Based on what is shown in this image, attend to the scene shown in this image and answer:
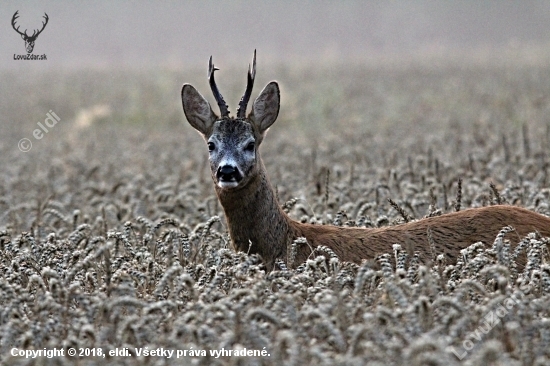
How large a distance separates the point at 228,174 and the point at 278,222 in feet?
1.75

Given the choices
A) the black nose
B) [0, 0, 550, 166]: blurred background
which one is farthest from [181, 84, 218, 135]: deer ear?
[0, 0, 550, 166]: blurred background

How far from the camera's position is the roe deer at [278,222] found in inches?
263

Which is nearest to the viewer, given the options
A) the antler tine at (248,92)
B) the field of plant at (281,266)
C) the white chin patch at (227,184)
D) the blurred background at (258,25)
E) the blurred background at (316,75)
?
the field of plant at (281,266)

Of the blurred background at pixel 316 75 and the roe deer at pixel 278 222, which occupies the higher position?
the blurred background at pixel 316 75

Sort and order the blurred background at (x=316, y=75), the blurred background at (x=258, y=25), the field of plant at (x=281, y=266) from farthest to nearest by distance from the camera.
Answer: the blurred background at (x=258, y=25) → the blurred background at (x=316, y=75) → the field of plant at (x=281, y=266)

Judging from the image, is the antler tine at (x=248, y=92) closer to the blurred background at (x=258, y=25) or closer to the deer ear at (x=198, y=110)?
the deer ear at (x=198, y=110)

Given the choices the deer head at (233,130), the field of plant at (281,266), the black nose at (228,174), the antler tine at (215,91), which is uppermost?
the antler tine at (215,91)

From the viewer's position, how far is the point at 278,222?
277 inches

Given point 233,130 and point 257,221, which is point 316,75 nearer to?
point 233,130

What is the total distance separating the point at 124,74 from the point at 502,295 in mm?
28636

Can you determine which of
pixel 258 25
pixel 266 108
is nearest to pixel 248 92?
pixel 266 108

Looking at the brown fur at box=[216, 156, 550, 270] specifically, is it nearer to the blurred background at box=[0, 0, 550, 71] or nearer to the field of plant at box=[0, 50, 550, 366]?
the field of plant at box=[0, 50, 550, 366]

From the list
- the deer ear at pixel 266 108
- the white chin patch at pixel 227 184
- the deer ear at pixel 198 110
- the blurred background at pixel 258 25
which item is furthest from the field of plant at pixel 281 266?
the blurred background at pixel 258 25

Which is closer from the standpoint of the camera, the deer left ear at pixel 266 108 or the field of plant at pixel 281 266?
the field of plant at pixel 281 266
